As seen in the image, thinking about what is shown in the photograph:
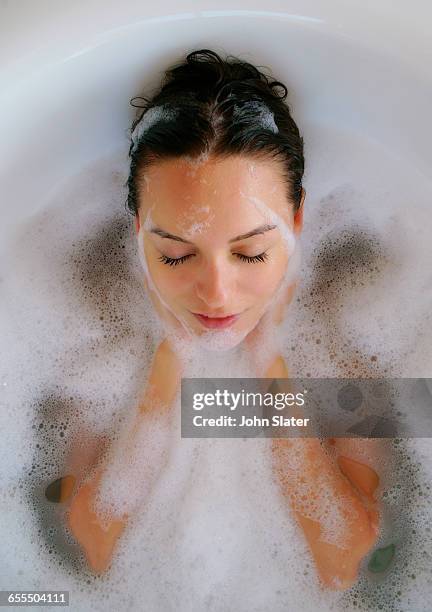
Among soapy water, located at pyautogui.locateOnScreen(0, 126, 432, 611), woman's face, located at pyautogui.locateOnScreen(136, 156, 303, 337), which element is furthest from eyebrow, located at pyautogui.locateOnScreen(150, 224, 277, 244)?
soapy water, located at pyautogui.locateOnScreen(0, 126, 432, 611)

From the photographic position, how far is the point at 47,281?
125cm

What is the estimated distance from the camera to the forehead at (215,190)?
0.94m

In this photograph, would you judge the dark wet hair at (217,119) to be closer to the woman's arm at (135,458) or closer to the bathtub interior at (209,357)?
the bathtub interior at (209,357)

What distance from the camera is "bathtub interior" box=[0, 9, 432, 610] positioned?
120 centimetres

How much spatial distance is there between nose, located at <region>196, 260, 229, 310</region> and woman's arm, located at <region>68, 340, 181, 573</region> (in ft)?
1.00

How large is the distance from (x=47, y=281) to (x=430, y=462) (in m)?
0.92

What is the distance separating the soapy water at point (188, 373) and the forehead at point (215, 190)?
11.7 inches

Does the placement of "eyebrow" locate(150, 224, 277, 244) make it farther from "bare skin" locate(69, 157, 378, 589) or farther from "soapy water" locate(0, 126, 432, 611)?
"soapy water" locate(0, 126, 432, 611)

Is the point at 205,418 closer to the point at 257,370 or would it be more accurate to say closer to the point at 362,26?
the point at 257,370

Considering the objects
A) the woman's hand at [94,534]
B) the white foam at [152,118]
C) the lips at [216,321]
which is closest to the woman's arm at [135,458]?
the woman's hand at [94,534]

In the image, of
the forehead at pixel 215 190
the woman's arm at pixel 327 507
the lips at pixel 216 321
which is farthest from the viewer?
the woman's arm at pixel 327 507

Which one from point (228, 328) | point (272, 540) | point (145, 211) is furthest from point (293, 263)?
point (272, 540)

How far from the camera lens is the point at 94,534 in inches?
48.1

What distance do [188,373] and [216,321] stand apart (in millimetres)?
228
